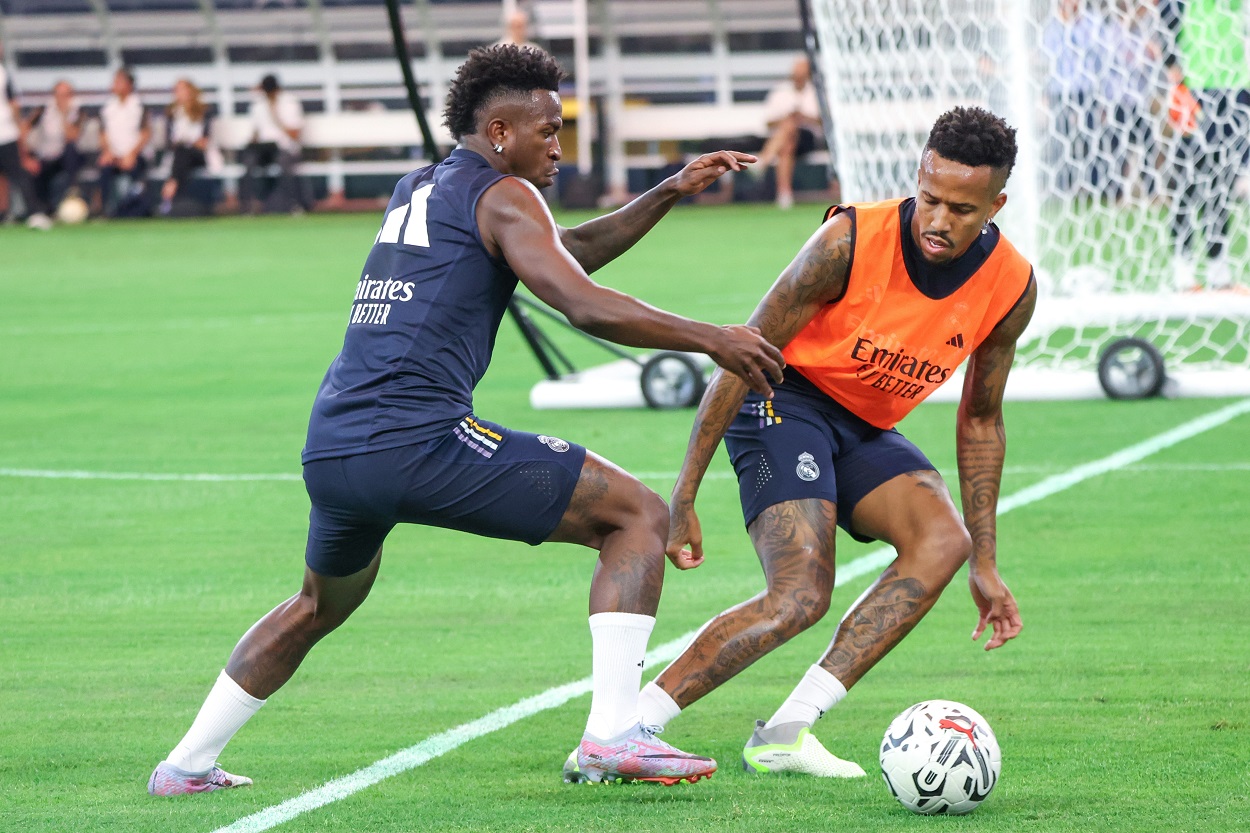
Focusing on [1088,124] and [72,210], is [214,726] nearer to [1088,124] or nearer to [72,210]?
[1088,124]

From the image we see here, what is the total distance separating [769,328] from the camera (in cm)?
484

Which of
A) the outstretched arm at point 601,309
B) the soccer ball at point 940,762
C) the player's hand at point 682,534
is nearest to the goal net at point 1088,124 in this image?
the player's hand at point 682,534

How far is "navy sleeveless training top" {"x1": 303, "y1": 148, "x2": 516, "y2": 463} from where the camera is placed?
14.0 ft

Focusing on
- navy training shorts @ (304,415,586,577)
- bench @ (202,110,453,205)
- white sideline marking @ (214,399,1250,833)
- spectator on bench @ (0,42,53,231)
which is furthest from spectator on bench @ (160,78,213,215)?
navy training shorts @ (304,415,586,577)

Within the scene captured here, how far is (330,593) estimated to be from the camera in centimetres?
454

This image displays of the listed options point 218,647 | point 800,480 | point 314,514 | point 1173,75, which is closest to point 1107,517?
point 800,480

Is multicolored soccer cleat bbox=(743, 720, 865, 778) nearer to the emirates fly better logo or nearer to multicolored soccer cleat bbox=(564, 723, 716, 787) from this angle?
multicolored soccer cleat bbox=(564, 723, 716, 787)

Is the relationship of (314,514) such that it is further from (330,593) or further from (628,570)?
(628,570)

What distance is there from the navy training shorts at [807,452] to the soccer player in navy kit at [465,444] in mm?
526

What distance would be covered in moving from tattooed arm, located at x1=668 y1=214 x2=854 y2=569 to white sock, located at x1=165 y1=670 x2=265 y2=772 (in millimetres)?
1153

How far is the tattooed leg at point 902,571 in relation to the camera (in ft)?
15.5

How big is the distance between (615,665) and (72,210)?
25.5m

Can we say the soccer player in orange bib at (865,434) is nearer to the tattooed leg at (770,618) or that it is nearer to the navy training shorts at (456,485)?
the tattooed leg at (770,618)

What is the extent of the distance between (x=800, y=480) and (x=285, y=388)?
25.3 feet
